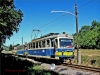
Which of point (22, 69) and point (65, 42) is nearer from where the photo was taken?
point (22, 69)

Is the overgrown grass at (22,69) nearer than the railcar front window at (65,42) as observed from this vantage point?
Yes

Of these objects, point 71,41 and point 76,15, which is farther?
point 76,15

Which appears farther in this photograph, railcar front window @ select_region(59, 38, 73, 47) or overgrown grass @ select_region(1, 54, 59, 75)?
railcar front window @ select_region(59, 38, 73, 47)

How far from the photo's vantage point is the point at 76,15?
27312 mm

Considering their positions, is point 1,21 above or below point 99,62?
above

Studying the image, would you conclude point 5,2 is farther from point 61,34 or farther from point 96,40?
point 96,40

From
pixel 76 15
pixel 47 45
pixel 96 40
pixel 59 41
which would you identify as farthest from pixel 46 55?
pixel 96 40

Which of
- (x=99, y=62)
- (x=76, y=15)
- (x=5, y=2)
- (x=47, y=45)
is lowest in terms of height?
(x=99, y=62)

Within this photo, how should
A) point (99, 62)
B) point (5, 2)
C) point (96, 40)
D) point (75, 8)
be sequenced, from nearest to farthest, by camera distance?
point (5, 2) → point (99, 62) → point (75, 8) → point (96, 40)

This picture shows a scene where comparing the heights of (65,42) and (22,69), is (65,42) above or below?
above

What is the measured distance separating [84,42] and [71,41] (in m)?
92.0

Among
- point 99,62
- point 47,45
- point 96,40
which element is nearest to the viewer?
point 99,62

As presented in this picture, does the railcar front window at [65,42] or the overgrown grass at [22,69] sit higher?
the railcar front window at [65,42]

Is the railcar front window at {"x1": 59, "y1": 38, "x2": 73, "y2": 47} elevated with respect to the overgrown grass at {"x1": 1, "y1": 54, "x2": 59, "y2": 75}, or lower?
elevated
